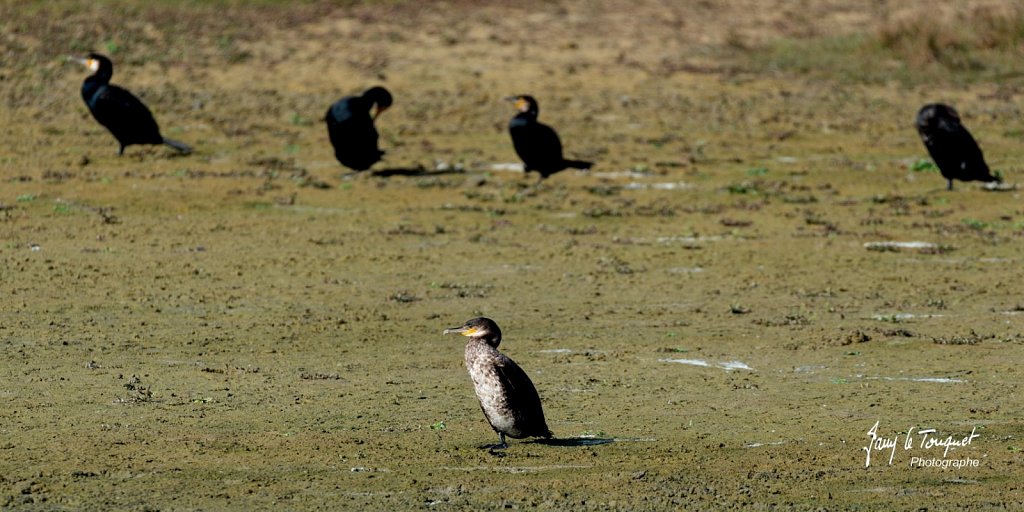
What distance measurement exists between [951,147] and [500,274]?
280 inches

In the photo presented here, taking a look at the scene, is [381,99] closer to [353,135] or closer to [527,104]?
[353,135]

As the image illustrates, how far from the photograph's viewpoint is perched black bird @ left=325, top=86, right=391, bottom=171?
69.8 feet

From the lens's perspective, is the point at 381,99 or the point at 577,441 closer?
the point at 577,441

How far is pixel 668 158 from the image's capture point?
22.9 metres

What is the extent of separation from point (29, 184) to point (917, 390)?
1213cm

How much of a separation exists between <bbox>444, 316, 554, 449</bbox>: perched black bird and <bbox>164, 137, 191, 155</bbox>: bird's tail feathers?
524 inches

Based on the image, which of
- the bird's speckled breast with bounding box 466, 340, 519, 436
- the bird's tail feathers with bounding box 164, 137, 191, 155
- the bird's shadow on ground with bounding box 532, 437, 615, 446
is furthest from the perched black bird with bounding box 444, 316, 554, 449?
the bird's tail feathers with bounding box 164, 137, 191, 155

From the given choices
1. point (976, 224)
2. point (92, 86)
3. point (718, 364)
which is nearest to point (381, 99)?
point (92, 86)

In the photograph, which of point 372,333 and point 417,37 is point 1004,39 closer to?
point 417,37

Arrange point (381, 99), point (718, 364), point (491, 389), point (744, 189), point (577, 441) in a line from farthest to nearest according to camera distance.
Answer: point (381, 99) → point (744, 189) → point (718, 364) → point (577, 441) → point (491, 389)

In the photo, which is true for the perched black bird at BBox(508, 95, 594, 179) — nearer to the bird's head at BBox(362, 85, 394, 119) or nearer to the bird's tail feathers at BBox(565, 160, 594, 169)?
the bird's tail feathers at BBox(565, 160, 594, 169)

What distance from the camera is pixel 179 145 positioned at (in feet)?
72.8

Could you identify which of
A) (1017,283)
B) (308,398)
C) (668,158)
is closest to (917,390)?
(308,398)

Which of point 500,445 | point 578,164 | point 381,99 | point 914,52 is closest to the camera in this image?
point 500,445
